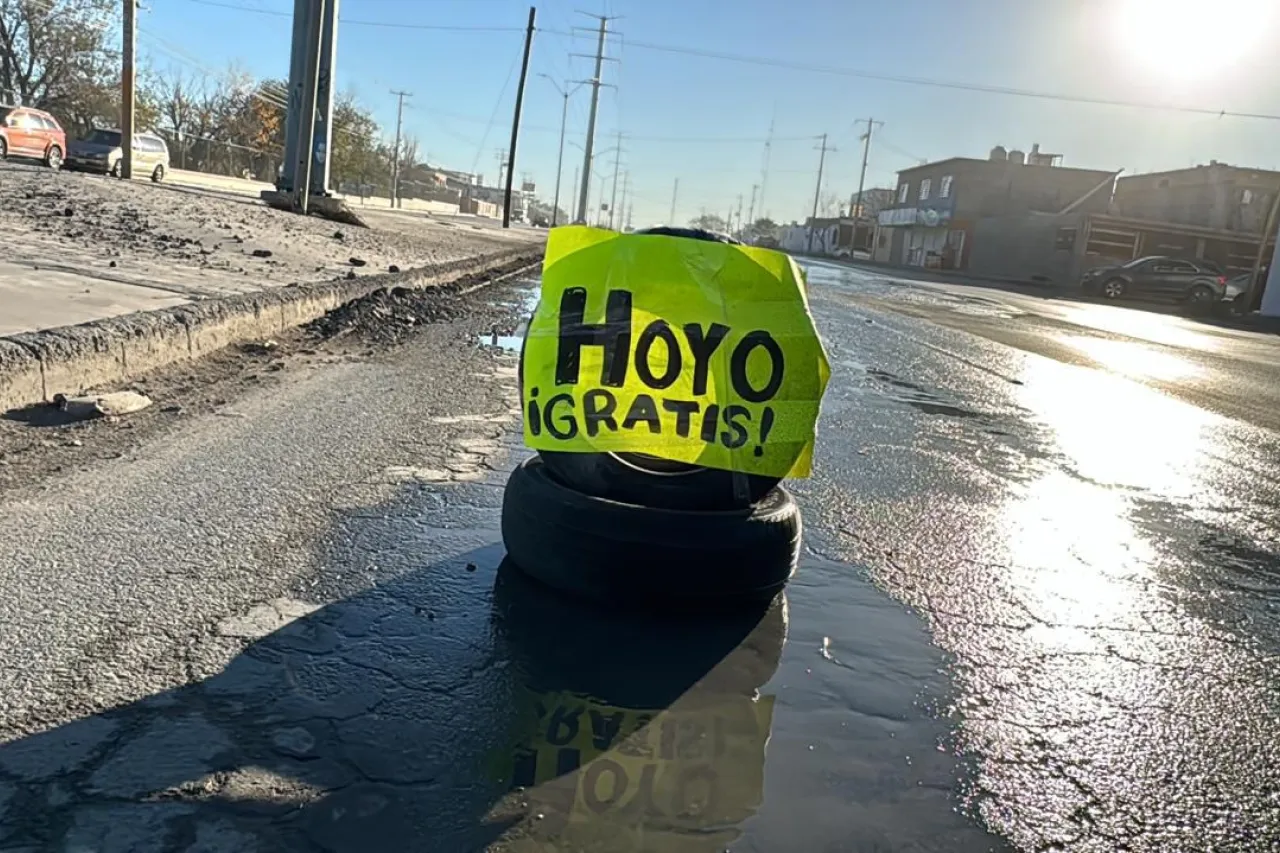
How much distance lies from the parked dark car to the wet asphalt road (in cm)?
3448

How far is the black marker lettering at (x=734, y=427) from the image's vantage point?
3.09m

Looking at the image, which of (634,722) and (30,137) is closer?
(634,722)

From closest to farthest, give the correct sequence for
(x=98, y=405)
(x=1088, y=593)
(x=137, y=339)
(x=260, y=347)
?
(x=1088, y=593)
(x=98, y=405)
(x=137, y=339)
(x=260, y=347)

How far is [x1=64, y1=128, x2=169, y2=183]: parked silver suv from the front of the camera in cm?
3134

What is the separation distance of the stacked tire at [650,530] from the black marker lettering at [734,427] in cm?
10

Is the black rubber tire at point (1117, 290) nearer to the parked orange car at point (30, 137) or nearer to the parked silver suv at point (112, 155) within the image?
the parked silver suv at point (112, 155)

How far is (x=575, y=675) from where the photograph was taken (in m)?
2.69

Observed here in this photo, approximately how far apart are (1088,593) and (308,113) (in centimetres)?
2048

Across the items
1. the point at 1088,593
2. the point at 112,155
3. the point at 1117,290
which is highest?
the point at 112,155

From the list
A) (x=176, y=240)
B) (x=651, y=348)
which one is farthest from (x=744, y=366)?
(x=176, y=240)

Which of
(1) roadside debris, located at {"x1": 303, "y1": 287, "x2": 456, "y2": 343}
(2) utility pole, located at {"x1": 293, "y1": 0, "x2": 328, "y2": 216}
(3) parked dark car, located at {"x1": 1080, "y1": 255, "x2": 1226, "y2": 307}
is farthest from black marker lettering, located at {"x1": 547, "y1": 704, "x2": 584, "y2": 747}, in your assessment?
(3) parked dark car, located at {"x1": 1080, "y1": 255, "x2": 1226, "y2": 307}

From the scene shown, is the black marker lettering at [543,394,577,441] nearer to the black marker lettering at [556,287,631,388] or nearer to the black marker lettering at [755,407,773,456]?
the black marker lettering at [556,287,631,388]

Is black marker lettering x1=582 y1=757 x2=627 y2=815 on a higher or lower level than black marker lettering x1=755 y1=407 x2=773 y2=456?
lower

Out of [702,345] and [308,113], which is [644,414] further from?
[308,113]
